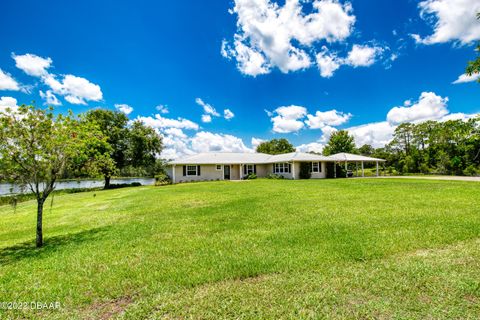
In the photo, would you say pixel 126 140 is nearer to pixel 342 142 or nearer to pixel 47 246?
pixel 47 246

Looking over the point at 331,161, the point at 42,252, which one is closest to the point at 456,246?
the point at 42,252

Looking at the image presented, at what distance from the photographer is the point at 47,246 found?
593 cm

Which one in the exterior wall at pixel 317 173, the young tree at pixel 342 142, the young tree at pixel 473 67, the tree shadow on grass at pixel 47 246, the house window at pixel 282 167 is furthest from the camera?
the young tree at pixel 342 142

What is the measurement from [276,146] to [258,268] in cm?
6085

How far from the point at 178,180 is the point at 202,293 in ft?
86.5

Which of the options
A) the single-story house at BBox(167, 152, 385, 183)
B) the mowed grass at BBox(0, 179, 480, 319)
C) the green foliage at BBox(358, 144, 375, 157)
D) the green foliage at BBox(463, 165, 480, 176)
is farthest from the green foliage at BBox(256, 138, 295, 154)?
the mowed grass at BBox(0, 179, 480, 319)

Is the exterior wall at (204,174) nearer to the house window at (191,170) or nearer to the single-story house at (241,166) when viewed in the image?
the single-story house at (241,166)

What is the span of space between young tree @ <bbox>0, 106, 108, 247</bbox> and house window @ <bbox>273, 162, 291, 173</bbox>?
24.9 meters

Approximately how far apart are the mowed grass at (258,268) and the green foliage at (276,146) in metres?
55.9

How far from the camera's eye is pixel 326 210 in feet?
28.0

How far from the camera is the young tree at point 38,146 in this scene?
17.9 feet

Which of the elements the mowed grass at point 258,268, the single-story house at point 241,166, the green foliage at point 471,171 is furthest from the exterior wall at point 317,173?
the mowed grass at point 258,268

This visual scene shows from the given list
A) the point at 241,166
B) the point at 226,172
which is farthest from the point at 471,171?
the point at 226,172

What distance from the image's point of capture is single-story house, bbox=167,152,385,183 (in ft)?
92.5
